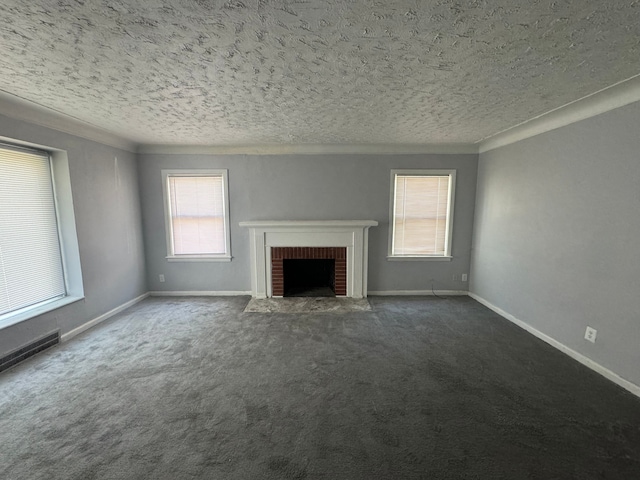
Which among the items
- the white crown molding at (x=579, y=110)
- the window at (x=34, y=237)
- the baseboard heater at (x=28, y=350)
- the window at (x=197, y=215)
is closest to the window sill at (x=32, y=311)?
the window at (x=34, y=237)

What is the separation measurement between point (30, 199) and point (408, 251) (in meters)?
4.74

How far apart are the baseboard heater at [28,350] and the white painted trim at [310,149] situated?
2701mm

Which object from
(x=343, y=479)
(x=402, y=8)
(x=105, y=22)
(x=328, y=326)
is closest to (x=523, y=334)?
(x=328, y=326)

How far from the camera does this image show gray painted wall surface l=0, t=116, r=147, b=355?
2.49m

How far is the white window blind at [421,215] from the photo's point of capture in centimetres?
405

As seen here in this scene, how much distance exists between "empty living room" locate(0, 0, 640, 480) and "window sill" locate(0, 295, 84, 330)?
0.12ft

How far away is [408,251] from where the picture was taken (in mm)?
4188

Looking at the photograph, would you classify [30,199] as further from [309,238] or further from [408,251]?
[408,251]

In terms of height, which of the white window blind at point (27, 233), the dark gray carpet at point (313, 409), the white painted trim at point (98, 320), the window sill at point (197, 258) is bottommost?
the dark gray carpet at point (313, 409)

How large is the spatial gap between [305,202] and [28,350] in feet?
11.4

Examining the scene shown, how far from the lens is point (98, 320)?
3.20 metres

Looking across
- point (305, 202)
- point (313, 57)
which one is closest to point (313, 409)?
point (313, 57)

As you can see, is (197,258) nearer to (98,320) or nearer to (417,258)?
(98,320)

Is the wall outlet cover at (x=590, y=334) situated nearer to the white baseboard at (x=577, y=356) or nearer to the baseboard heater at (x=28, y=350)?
the white baseboard at (x=577, y=356)
